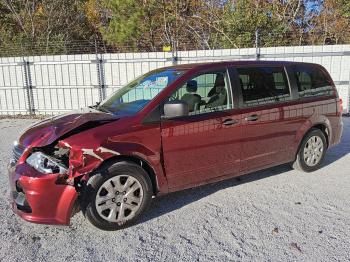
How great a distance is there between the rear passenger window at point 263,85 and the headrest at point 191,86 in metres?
0.65

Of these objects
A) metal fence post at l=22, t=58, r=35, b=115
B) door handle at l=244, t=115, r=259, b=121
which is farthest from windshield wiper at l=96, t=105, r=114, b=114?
metal fence post at l=22, t=58, r=35, b=115

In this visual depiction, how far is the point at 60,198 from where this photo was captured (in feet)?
11.4

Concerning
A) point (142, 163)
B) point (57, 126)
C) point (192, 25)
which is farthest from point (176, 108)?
point (192, 25)

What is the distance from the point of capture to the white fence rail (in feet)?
34.2

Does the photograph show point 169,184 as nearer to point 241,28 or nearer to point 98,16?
point 241,28

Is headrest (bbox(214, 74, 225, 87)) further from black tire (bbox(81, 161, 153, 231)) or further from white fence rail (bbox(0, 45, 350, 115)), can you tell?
white fence rail (bbox(0, 45, 350, 115))

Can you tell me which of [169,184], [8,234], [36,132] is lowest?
[8,234]

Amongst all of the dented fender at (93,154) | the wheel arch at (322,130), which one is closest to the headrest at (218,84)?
the dented fender at (93,154)

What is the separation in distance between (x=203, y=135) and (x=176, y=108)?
56 centimetres

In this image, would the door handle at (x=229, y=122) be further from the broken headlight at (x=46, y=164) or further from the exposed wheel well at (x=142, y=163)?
the broken headlight at (x=46, y=164)

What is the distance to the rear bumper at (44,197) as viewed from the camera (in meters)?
3.43

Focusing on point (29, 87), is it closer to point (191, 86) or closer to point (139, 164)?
point (191, 86)

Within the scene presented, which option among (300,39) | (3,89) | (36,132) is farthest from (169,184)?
(300,39)

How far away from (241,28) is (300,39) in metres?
2.66
